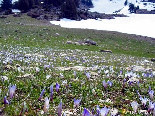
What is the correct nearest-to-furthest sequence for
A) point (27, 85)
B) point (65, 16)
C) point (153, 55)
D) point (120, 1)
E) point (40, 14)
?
point (27, 85) < point (153, 55) < point (40, 14) < point (65, 16) < point (120, 1)

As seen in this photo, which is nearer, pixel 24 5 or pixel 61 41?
pixel 61 41

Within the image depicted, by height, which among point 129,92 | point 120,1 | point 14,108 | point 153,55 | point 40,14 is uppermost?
point 120,1

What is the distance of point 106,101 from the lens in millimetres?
4719

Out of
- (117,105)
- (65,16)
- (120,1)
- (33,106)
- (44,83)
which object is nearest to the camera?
(33,106)

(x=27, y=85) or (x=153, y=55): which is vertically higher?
(x=27, y=85)

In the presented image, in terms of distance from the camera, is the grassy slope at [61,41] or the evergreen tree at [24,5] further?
the evergreen tree at [24,5]

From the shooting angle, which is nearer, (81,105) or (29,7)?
(81,105)

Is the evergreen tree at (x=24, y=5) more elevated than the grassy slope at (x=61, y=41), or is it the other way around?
the evergreen tree at (x=24, y=5)

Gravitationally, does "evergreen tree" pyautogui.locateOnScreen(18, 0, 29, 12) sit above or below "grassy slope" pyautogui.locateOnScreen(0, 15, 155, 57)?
above

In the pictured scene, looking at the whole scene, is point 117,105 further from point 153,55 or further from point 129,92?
point 153,55

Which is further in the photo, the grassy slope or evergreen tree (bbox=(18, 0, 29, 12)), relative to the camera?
evergreen tree (bbox=(18, 0, 29, 12))

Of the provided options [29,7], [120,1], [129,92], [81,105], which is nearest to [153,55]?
[129,92]

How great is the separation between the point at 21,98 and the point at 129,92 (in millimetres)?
2840

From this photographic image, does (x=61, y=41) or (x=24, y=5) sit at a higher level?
(x=24, y=5)
